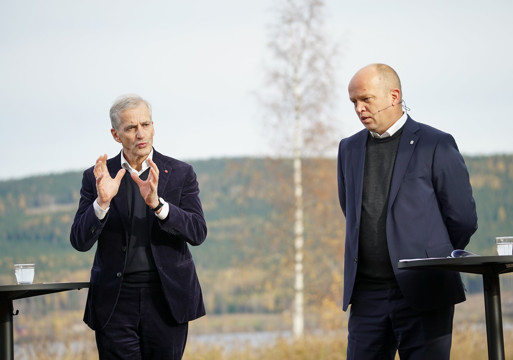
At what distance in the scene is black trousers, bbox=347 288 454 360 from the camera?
10.9 ft

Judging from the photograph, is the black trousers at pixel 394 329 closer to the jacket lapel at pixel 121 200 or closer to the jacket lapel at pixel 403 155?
the jacket lapel at pixel 403 155

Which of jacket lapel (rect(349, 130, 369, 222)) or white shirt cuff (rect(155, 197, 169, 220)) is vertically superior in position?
jacket lapel (rect(349, 130, 369, 222))

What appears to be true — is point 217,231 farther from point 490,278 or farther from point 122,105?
point 490,278

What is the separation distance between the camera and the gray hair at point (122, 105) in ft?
11.8

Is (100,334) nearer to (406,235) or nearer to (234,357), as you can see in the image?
(406,235)

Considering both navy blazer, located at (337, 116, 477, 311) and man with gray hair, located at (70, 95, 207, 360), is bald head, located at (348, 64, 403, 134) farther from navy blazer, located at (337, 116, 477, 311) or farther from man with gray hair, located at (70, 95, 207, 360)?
man with gray hair, located at (70, 95, 207, 360)

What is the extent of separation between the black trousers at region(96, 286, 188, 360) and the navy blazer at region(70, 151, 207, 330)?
0.05m

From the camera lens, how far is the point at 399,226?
3.39 meters

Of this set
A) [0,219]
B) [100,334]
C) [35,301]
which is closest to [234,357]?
[100,334]

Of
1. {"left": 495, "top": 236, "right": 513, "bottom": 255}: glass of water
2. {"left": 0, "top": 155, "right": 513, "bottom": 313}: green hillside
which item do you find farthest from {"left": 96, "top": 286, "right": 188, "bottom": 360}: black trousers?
{"left": 0, "top": 155, "right": 513, "bottom": 313}: green hillside

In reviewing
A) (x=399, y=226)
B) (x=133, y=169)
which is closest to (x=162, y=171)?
(x=133, y=169)

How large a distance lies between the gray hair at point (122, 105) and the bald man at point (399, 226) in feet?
3.20

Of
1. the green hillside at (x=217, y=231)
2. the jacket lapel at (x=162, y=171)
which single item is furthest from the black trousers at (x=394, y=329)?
the green hillside at (x=217, y=231)

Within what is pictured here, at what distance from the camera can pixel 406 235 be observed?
338cm
